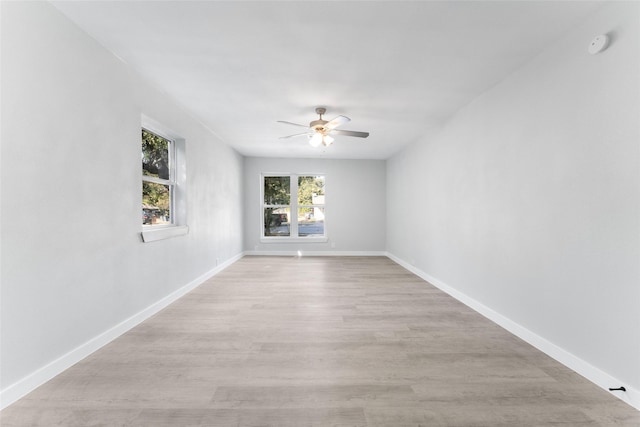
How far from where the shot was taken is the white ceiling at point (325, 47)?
Answer: 180 centimetres

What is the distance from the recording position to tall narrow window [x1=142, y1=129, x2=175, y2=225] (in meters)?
3.14

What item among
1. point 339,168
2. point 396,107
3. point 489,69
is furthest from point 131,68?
point 339,168

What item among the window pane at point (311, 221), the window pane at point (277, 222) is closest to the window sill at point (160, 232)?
the window pane at point (277, 222)

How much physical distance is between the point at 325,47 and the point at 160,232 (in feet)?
8.13

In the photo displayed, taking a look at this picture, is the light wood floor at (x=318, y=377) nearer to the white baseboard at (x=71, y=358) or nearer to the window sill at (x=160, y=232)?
the white baseboard at (x=71, y=358)

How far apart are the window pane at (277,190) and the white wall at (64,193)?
403cm

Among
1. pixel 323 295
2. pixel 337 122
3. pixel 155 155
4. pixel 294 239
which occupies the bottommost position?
pixel 323 295

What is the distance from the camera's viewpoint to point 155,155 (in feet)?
11.0

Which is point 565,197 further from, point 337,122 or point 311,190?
point 311,190

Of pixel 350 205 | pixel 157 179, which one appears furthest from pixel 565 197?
pixel 350 205

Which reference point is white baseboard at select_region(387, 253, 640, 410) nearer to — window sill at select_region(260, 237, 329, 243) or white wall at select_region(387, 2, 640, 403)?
white wall at select_region(387, 2, 640, 403)

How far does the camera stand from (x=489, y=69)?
8.29ft

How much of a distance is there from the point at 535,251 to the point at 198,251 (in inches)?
158

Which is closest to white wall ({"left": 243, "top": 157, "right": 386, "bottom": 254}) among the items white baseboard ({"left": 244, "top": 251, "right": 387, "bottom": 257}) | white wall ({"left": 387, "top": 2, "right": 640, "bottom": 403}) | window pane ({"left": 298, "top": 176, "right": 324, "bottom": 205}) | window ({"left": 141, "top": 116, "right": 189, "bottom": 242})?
white baseboard ({"left": 244, "top": 251, "right": 387, "bottom": 257})
